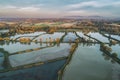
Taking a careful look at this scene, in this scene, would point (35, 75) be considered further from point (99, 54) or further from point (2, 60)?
point (99, 54)

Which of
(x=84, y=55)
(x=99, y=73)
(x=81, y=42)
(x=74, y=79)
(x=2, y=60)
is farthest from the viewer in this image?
(x=81, y=42)

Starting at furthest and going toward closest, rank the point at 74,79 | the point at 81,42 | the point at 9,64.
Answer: the point at 81,42 → the point at 9,64 → the point at 74,79

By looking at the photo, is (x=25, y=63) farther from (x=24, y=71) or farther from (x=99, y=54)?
(x=99, y=54)

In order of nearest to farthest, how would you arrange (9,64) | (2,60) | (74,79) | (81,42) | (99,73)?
1. (74,79)
2. (99,73)
3. (9,64)
4. (2,60)
5. (81,42)

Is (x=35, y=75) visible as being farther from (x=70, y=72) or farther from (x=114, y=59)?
(x=114, y=59)

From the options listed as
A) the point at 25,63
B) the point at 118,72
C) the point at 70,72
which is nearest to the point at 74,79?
the point at 70,72

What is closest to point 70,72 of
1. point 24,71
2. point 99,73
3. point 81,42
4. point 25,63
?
point 99,73

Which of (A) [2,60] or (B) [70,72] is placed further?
(A) [2,60]

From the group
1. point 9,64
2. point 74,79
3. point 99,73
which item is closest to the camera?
point 74,79

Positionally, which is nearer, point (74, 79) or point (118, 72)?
point (74, 79)
